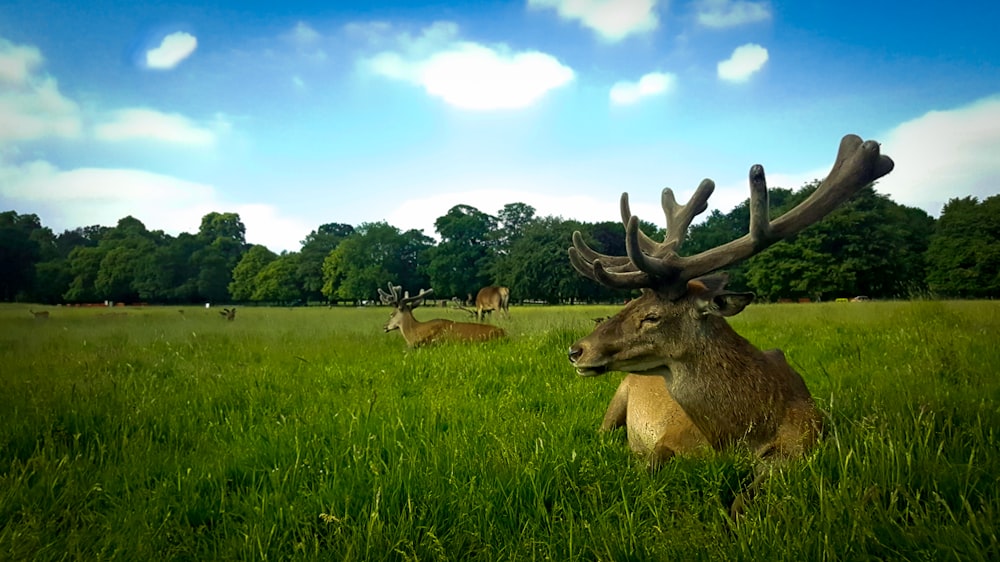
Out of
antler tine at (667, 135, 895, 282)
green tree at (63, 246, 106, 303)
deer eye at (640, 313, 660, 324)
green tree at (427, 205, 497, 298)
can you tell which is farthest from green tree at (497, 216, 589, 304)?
deer eye at (640, 313, 660, 324)

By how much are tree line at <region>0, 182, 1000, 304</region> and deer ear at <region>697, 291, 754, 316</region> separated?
7.04 metres

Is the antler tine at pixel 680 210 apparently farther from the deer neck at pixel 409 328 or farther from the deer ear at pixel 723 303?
the deer neck at pixel 409 328

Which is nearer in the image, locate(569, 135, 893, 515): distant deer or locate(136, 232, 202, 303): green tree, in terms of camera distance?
locate(569, 135, 893, 515): distant deer

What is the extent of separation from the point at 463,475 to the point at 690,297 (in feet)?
5.38

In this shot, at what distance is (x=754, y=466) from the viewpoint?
2473mm

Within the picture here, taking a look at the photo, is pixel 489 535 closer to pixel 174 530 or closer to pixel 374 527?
pixel 374 527

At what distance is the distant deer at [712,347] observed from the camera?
2.64 m

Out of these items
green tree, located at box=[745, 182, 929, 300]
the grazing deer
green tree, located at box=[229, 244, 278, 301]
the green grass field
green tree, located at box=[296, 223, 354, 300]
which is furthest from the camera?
green tree, located at box=[296, 223, 354, 300]

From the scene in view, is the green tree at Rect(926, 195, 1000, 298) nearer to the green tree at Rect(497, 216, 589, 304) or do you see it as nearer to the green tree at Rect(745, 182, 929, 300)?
the green tree at Rect(745, 182, 929, 300)

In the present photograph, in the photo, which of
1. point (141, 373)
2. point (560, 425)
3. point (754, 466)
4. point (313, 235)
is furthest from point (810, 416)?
point (313, 235)

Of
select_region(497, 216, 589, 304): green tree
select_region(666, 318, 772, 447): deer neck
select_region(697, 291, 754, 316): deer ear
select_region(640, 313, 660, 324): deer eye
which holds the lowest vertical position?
select_region(666, 318, 772, 447): deer neck

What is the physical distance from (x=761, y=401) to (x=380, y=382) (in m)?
4.38

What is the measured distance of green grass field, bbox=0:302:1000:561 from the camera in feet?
6.08

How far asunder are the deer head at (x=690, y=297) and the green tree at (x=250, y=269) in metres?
47.3
